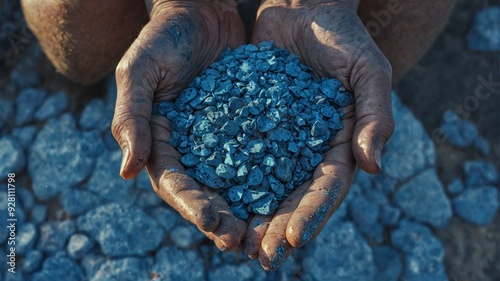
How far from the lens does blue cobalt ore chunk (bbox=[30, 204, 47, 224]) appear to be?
241 cm

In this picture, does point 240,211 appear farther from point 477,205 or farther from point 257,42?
point 477,205

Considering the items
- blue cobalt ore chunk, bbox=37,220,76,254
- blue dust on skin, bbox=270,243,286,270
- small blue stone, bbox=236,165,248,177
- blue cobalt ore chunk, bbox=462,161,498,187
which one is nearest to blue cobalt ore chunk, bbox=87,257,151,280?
blue cobalt ore chunk, bbox=37,220,76,254

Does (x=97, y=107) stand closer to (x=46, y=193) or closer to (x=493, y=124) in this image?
(x=46, y=193)

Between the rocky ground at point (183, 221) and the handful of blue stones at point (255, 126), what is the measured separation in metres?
0.69

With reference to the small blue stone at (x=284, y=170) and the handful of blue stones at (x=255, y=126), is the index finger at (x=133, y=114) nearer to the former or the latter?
the handful of blue stones at (x=255, y=126)

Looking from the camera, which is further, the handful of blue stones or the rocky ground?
the rocky ground

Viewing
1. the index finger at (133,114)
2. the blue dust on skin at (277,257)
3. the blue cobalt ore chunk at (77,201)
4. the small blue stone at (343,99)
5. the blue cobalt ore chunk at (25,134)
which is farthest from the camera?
the blue cobalt ore chunk at (25,134)

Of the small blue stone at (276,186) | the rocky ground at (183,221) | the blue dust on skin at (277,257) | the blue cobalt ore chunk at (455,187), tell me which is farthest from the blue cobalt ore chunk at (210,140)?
the blue cobalt ore chunk at (455,187)

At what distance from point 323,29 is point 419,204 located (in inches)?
40.5

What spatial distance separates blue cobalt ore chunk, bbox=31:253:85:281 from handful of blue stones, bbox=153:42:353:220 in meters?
0.87

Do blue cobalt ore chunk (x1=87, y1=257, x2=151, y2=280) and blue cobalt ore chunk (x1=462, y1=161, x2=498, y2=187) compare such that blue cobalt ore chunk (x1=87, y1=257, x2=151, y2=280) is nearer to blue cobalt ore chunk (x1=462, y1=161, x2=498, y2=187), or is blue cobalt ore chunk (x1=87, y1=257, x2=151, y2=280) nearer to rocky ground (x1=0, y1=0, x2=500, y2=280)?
rocky ground (x1=0, y1=0, x2=500, y2=280)

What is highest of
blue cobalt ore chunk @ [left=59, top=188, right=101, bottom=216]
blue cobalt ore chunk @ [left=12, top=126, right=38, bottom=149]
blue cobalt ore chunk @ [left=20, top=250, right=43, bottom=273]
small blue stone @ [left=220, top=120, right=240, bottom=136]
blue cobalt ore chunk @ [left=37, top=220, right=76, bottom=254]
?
small blue stone @ [left=220, top=120, right=240, bottom=136]

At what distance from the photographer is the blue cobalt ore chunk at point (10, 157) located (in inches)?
97.0

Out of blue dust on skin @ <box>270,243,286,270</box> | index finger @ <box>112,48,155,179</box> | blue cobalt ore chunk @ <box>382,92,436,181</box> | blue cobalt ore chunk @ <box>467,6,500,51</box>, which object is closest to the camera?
blue dust on skin @ <box>270,243,286,270</box>
